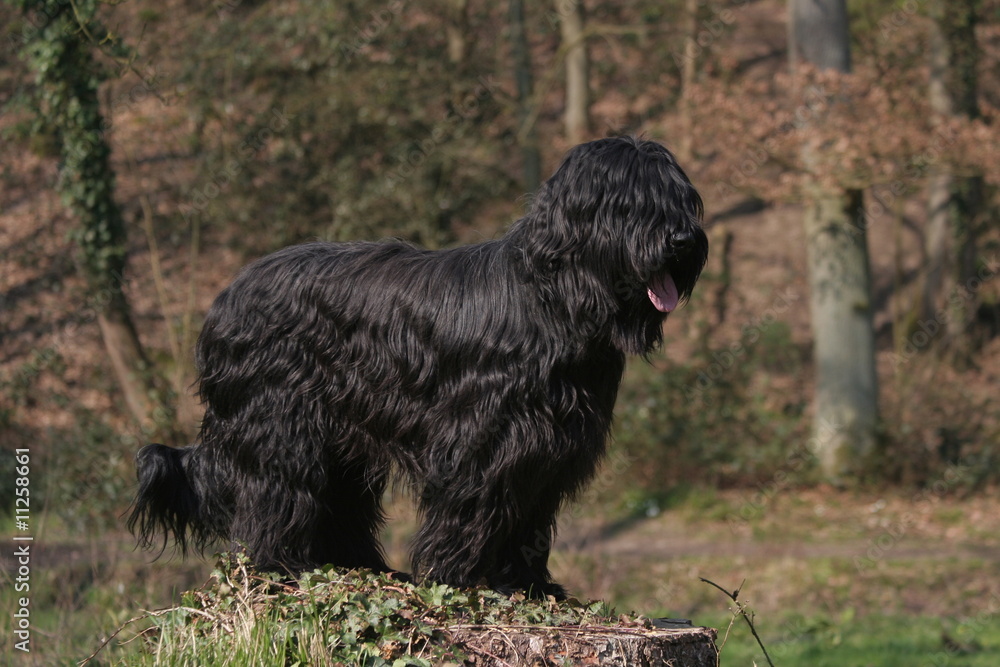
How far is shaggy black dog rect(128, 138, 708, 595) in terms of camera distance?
11.2 ft

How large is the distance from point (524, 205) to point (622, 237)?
17.7ft

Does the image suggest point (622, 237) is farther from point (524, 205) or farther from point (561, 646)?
point (524, 205)

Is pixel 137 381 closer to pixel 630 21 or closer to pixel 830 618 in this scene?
pixel 830 618

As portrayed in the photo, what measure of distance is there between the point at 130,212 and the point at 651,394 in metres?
6.78

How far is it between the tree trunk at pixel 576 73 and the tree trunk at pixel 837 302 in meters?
3.14

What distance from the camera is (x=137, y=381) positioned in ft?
30.0

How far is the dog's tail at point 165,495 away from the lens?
3.91 metres

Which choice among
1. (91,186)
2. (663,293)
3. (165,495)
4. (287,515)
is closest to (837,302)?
(91,186)

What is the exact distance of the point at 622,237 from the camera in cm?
332

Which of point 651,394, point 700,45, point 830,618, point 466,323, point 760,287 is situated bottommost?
point 830,618

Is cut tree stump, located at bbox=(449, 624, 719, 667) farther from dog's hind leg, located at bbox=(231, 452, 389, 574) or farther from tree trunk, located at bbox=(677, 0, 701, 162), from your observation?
tree trunk, located at bbox=(677, 0, 701, 162)

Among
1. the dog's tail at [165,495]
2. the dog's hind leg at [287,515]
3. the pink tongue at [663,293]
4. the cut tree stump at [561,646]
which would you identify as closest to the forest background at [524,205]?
the dog's tail at [165,495]

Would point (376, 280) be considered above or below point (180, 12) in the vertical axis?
below

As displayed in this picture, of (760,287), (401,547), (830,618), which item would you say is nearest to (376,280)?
(401,547)
